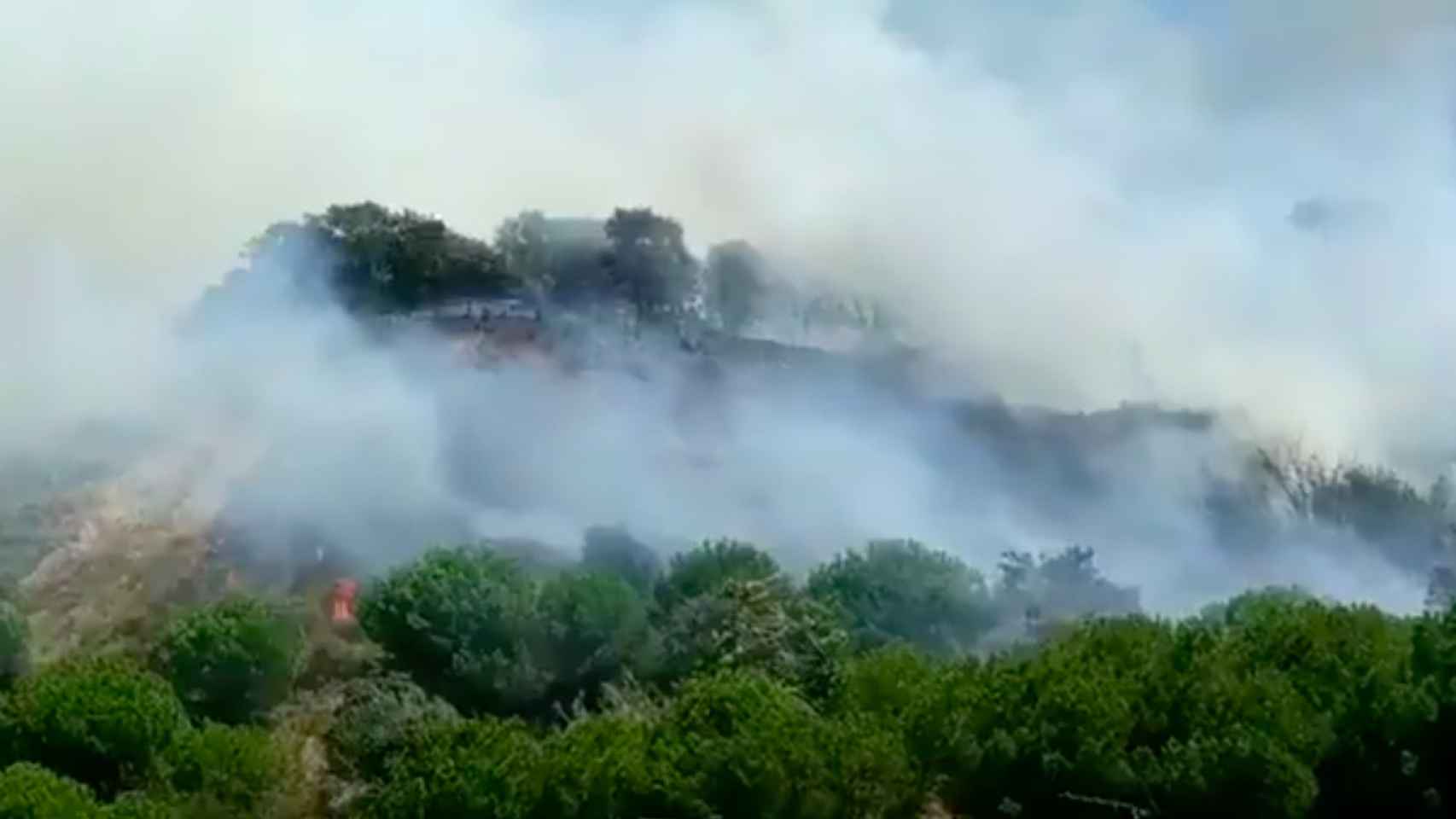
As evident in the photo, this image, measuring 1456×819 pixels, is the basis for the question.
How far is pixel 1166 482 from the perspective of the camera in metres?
62.3

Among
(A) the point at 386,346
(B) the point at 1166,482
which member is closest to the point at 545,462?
(A) the point at 386,346

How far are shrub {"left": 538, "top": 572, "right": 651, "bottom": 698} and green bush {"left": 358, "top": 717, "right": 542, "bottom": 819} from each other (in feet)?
31.0

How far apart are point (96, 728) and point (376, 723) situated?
18.9ft

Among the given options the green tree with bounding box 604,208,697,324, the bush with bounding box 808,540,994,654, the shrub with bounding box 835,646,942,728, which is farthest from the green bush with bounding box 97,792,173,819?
the green tree with bounding box 604,208,697,324

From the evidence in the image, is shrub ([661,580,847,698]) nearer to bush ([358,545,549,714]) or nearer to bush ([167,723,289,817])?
bush ([358,545,549,714])

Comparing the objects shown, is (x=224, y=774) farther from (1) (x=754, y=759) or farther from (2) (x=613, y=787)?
(1) (x=754, y=759)

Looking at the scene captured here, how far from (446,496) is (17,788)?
23943 mm

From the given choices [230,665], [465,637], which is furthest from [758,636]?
[230,665]

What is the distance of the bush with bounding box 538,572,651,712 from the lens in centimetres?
3738

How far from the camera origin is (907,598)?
42.1 meters

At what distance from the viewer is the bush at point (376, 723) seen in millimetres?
32594

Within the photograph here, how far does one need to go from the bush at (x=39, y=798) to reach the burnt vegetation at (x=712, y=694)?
0.17ft

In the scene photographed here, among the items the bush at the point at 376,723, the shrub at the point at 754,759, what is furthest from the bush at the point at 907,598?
the shrub at the point at 754,759

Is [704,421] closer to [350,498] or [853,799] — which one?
[350,498]
